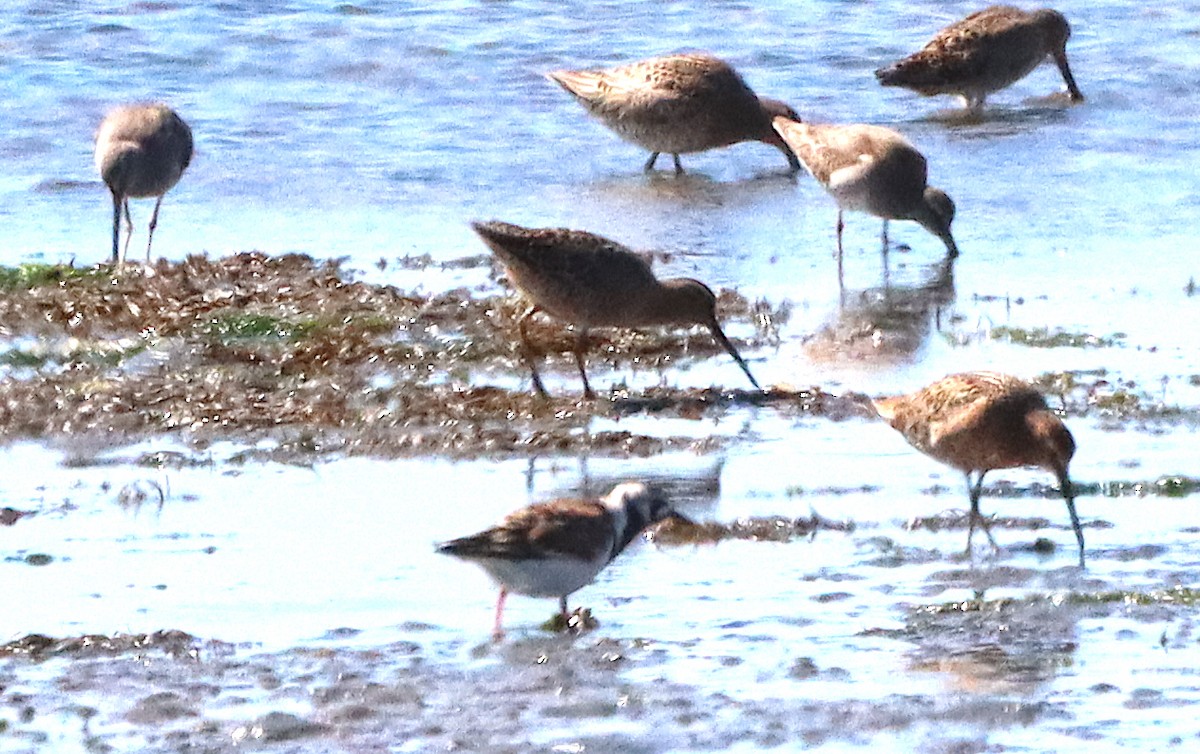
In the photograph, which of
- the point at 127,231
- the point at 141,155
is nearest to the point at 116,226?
the point at 127,231

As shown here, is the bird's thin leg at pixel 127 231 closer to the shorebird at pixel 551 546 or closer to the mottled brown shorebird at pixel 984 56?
the shorebird at pixel 551 546

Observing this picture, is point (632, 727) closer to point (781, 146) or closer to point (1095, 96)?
point (781, 146)

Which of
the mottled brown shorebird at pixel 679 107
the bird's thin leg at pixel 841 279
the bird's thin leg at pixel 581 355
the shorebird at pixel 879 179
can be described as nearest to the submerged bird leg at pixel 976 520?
the bird's thin leg at pixel 581 355

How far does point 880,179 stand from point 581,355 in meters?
3.15

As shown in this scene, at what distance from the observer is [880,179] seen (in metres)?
11.9

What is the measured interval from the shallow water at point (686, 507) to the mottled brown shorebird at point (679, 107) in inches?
10.4

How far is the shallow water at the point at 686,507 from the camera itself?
5.74 meters

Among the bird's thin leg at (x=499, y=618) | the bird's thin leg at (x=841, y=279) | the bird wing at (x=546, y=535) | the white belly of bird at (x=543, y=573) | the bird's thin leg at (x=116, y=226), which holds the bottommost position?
the bird's thin leg at (x=841, y=279)

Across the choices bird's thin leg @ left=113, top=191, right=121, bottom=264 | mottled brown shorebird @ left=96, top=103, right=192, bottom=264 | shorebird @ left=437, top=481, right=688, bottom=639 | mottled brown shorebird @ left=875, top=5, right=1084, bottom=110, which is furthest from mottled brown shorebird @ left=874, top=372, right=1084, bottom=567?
mottled brown shorebird @ left=875, top=5, right=1084, bottom=110

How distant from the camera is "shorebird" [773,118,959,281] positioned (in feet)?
38.8

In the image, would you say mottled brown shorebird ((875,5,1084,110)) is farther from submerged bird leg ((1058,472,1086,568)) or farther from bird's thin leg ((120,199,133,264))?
submerged bird leg ((1058,472,1086,568))

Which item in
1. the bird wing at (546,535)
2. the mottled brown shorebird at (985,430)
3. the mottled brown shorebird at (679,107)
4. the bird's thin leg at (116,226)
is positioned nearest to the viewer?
the bird wing at (546,535)

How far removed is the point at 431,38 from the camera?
59.2 feet

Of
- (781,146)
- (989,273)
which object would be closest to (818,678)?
(989,273)
